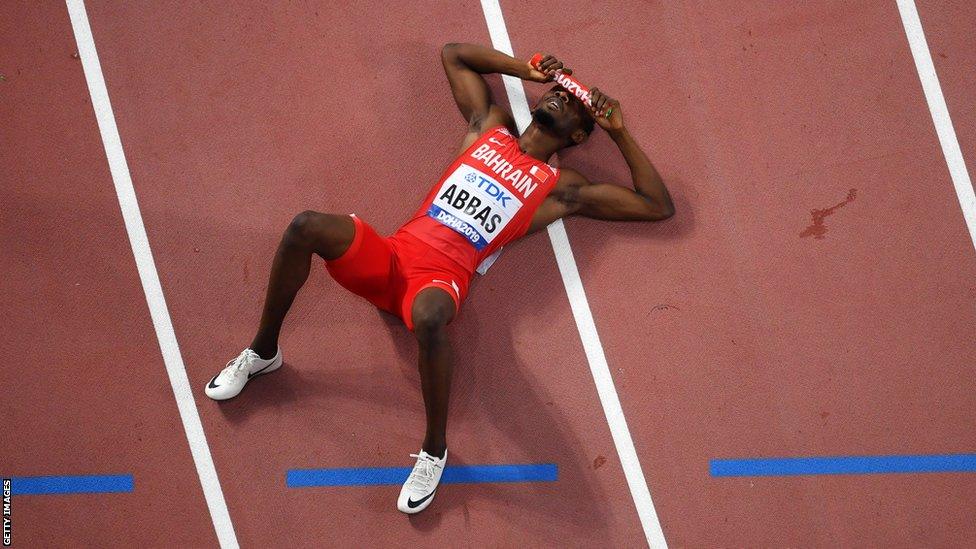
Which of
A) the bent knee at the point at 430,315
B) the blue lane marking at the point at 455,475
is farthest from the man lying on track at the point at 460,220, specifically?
the blue lane marking at the point at 455,475

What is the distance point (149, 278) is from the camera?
13.7 feet

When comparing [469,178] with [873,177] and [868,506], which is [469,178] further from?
[868,506]

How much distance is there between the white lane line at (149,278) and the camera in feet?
13.3

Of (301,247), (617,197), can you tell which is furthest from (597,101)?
(301,247)

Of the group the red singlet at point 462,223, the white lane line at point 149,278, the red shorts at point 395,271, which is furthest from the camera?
the white lane line at point 149,278

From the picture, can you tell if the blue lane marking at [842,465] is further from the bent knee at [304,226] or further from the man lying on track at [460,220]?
the bent knee at [304,226]

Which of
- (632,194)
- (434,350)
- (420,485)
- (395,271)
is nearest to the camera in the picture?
(434,350)

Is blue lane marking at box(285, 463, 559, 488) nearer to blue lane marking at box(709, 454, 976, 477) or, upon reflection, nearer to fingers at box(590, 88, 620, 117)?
blue lane marking at box(709, 454, 976, 477)

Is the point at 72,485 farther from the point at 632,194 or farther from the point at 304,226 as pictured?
the point at 632,194

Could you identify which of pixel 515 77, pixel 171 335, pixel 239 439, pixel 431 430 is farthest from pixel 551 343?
pixel 171 335

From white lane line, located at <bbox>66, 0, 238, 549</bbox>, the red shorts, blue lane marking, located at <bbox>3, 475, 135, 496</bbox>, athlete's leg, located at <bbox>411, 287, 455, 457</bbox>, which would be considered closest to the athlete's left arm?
the red shorts

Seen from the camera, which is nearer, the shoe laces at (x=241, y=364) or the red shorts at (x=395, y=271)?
the red shorts at (x=395, y=271)

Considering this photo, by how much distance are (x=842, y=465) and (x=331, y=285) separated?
2936 millimetres

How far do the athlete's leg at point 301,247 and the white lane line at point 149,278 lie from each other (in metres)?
0.78
